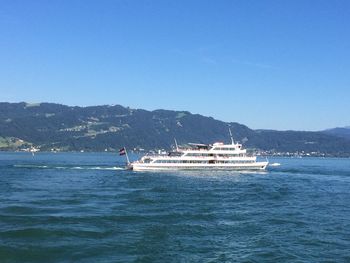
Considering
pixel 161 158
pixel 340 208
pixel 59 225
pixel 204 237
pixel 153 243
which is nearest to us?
pixel 153 243

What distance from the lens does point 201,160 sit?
4594 inches

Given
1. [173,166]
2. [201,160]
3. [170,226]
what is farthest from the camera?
[201,160]

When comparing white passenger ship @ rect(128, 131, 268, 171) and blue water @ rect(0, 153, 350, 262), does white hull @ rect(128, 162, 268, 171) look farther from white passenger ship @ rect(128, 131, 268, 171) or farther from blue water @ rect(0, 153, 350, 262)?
blue water @ rect(0, 153, 350, 262)

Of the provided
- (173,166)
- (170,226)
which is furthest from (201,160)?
(170,226)

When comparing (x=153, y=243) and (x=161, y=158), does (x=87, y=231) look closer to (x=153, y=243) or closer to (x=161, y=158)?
(x=153, y=243)

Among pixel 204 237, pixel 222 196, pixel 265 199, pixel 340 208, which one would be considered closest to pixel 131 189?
pixel 222 196

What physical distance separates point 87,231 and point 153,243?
6088mm

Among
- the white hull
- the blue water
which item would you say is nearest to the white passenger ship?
the white hull

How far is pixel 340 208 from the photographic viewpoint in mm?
54625

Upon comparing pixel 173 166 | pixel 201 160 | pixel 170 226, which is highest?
pixel 201 160

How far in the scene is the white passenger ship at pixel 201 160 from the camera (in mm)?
115625

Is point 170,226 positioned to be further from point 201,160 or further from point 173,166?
point 201,160

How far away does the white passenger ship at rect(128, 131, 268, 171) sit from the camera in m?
116

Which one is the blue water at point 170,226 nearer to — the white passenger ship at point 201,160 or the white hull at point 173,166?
the white hull at point 173,166
